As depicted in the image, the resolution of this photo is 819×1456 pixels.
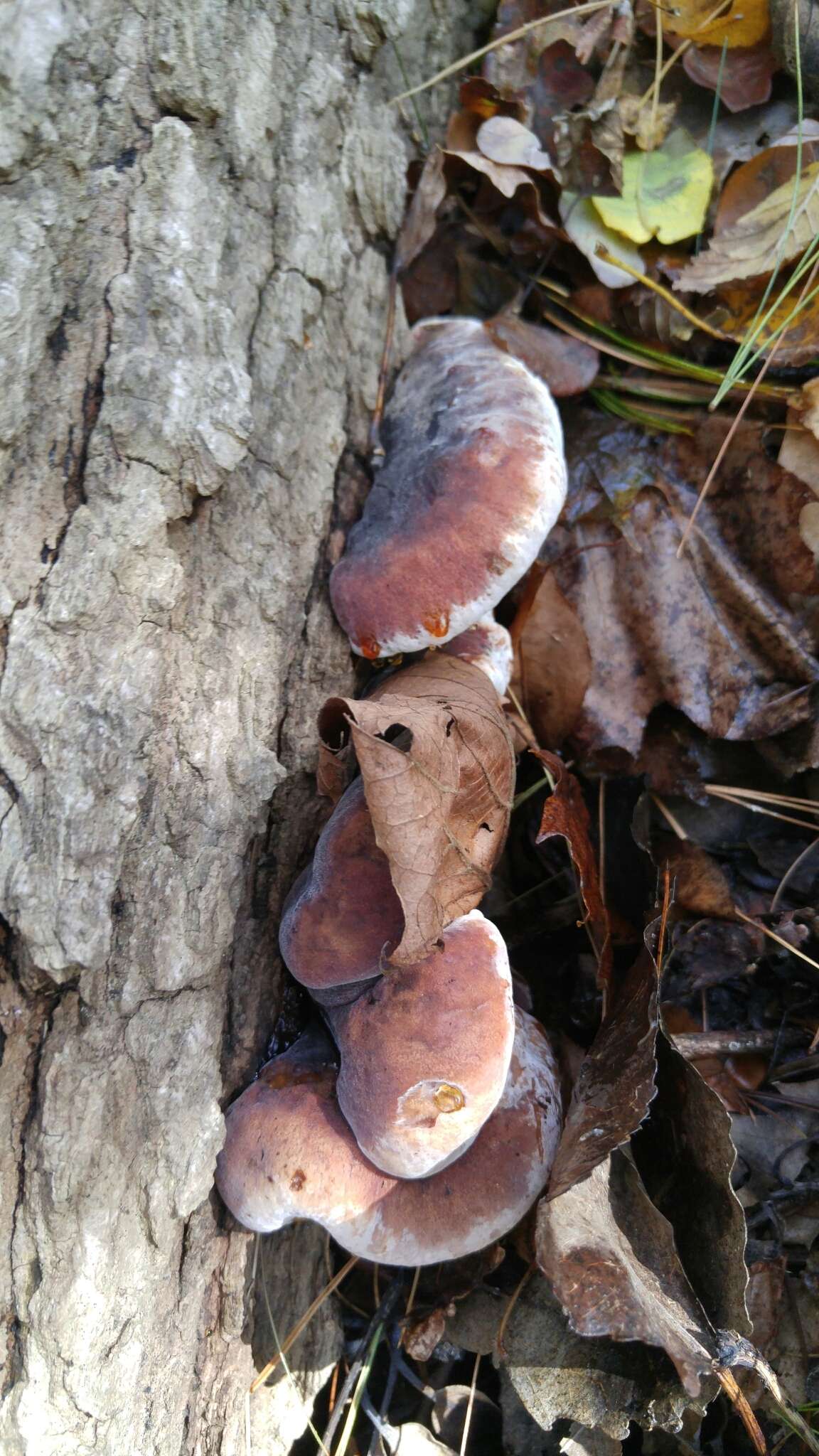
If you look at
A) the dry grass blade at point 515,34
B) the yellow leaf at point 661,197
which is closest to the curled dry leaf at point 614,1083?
the yellow leaf at point 661,197

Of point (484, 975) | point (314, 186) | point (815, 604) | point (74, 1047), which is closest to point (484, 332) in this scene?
point (314, 186)

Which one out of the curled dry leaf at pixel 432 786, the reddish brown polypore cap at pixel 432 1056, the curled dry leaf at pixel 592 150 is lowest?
the reddish brown polypore cap at pixel 432 1056

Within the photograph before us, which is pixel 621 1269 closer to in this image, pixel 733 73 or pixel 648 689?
pixel 648 689

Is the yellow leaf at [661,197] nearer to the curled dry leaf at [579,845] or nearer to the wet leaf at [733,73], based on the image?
the wet leaf at [733,73]

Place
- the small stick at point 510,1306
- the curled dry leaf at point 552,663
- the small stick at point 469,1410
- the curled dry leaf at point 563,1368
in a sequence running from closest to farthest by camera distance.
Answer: the curled dry leaf at point 563,1368 < the small stick at point 510,1306 < the small stick at point 469,1410 < the curled dry leaf at point 552,663

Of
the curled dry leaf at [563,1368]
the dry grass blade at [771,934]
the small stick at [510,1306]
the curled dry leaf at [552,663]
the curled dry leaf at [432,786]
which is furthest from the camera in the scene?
the curled dry leaf at [552,663]

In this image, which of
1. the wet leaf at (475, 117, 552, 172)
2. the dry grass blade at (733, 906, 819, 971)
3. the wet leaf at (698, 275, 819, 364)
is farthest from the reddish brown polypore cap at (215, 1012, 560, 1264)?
the wet leaf at (475, 117, 552, 172)

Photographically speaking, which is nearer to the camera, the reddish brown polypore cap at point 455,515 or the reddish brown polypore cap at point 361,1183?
the reddish brown polypore cap at point 361,1183

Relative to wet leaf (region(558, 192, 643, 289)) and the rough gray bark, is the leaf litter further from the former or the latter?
the rough gray bark
